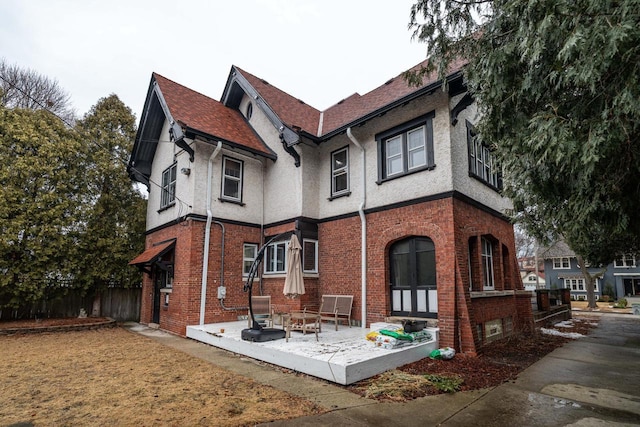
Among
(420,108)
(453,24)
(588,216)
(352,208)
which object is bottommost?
(588,216)

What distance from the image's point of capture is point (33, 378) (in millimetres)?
6180

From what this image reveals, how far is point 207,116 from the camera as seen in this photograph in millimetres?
12289

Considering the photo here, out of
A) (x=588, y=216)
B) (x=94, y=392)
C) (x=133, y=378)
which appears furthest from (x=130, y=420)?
(x=588, y=216)

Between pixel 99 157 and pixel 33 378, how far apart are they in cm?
1029

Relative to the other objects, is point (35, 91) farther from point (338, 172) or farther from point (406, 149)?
point (406, 149)

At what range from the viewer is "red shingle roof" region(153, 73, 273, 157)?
11340 millimetres

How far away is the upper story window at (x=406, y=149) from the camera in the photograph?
906 cm

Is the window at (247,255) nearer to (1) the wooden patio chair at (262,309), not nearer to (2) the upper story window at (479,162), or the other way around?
(1) the wooden patio chair at (262,309)

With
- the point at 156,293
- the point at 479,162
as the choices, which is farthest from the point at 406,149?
the point at 156,293

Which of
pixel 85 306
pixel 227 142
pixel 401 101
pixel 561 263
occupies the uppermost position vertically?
pixel 401 101

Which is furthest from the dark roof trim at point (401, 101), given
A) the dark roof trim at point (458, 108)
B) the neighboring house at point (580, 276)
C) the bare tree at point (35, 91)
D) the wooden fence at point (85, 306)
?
the neighboring house at point (580, 276)

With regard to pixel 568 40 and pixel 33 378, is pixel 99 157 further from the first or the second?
pixel 568 40

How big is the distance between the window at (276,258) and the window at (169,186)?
3840mm

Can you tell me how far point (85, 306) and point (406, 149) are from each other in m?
14.2
